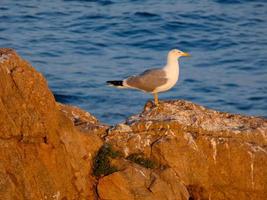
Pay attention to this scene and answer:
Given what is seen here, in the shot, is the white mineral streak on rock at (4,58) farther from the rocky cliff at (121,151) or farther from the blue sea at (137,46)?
the blue sea at (137,46)

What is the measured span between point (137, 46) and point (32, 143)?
53.4 feet

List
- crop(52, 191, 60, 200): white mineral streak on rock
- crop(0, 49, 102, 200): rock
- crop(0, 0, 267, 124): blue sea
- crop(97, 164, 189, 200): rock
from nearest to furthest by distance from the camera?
1. crop(0, 49, 102, 200): rock
2. crop(52, 191, 60, 200): white mineral streak on rock
3. crop(97, 164, 189, 200): rock
4. crop(0, 0, 267, 124): blue sea

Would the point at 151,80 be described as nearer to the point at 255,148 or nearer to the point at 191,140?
the point at 191,140

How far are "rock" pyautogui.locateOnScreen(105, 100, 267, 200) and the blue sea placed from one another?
696cm

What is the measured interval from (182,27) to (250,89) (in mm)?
7540

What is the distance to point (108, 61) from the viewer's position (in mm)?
25094

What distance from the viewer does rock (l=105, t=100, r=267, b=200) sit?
12.4m

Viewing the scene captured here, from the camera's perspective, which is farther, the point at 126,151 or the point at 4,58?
the point at 126,151

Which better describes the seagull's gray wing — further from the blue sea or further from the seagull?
the blue sea

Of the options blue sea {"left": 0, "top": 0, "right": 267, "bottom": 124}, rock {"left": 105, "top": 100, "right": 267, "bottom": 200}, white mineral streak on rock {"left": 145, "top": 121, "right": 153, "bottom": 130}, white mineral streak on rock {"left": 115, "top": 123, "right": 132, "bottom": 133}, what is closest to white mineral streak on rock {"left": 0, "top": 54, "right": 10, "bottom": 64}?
rock {"left": 105, "top": 100, "right": 267, "bottom": 200}

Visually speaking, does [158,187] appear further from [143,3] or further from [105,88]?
[143,3]

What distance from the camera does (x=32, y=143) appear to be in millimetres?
11445

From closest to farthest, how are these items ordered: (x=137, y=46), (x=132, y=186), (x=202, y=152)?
(x=132, y=186), (x=202, y=152), (x=137, y=46)

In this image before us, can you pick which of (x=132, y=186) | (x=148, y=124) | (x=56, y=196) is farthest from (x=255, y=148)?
(x=56, y=196)
